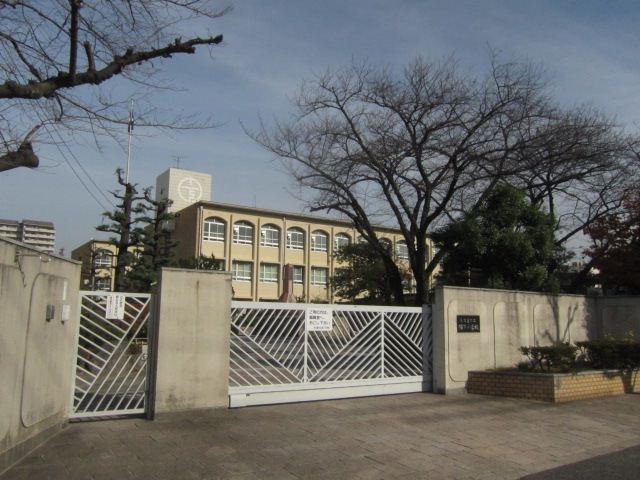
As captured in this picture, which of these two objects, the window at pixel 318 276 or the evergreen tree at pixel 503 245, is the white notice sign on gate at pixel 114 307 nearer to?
the evergreen tree at pixel 503 245

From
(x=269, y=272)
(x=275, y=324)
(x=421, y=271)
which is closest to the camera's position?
(x=275, y=324)

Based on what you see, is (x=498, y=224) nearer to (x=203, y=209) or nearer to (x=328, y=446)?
(x=328, y=446)

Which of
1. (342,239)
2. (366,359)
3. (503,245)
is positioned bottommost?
(366,359)

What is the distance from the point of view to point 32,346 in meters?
6.34

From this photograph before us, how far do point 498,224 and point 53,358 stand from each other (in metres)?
11.9

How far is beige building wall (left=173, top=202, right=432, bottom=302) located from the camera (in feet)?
175

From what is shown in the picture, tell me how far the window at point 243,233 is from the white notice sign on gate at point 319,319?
148ft

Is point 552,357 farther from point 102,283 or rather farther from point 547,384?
point 102,283

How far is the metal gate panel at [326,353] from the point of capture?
31.1 ft

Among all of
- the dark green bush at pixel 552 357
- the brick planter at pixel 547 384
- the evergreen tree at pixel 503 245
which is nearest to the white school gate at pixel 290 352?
the brick planter at pixel 547 384

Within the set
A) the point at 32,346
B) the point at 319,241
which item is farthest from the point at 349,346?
the point at 319,241

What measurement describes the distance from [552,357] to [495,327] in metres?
1.33

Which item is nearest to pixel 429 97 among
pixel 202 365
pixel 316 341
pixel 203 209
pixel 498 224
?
pixel 498 224

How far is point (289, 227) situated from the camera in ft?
190
